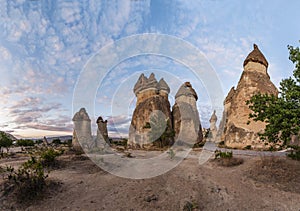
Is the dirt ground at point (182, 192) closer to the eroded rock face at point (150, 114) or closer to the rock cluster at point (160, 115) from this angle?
the eroded rock face at point (150, 114)

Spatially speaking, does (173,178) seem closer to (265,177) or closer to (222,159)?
(265,177)

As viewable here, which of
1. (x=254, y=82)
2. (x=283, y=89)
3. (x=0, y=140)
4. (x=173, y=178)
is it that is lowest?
(x=173, y=178)

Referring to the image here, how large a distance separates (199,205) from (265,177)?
4049 mm

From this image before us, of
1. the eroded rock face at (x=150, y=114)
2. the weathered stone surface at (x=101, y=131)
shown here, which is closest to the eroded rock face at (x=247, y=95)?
the eroded rock face at (x=150, y=114)

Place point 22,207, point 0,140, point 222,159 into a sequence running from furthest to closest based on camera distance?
point 0,140, point 222,159, point 22,207

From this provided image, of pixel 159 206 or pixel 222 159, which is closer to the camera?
pixel 159 206

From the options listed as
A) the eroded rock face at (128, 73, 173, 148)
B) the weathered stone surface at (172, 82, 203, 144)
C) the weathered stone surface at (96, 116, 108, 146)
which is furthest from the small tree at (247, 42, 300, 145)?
the weathered stone surface at (96, 116, 108, 146)

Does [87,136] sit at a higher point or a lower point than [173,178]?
higher

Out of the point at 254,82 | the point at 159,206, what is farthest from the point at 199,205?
the point at 254,82

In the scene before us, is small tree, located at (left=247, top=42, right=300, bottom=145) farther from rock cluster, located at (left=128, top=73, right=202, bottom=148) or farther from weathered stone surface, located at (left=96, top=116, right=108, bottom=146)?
weathered stone surface, located at (left=96, top=116, right=108, bottom=146)

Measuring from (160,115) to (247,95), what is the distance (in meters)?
15.0

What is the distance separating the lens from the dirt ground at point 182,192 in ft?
18.5

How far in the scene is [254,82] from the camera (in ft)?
73.1

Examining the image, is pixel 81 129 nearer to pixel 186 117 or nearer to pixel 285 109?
pixel 186 117
